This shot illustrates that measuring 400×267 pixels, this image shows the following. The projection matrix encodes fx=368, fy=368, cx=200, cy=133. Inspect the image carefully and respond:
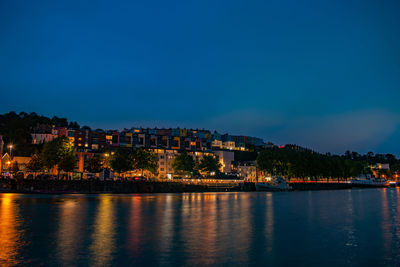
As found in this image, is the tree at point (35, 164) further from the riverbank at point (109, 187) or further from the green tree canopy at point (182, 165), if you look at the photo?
the green tree canopy at point (182, 165)

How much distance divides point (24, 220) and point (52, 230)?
22.0ft

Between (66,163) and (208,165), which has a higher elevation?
(208,165)

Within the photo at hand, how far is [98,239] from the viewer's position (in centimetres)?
2473

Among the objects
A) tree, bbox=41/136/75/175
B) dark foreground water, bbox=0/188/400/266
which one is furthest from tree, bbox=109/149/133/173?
dark foreground water, bbox=0/188/400/266

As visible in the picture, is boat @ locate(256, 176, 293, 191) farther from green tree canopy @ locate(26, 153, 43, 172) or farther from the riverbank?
green tree canopy @ locate(26, 153, 43, 172)

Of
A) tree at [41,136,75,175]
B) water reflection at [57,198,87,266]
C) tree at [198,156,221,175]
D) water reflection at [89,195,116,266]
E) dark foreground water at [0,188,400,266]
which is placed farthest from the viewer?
tree at [198,156,221,175]

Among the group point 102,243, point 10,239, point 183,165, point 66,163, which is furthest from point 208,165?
point 10,239

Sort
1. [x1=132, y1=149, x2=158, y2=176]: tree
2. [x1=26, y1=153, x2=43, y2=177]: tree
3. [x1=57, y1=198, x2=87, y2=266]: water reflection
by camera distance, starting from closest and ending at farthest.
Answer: [x1=57, y1=198, x2=87, y2=266]: water reflection, [x1=26, y1=153, x2=43, y2=177]: tree, [x1=132, y1=149, x2=158, y2=176]: tree

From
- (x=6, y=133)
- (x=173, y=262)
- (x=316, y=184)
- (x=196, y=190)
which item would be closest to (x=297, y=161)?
(x=316, y=184)

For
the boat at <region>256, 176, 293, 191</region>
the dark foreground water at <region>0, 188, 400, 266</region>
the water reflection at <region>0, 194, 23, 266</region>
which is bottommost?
the dark foreground water at <region>0, 188, 400, 266</region>

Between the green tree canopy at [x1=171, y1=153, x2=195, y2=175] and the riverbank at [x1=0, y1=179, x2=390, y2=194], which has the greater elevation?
the green tree canopy at [x1=171, y1=153, x2=195, y2=175]

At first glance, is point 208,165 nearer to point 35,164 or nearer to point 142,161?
point 142,161

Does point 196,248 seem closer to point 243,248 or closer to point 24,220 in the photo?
point 243,248

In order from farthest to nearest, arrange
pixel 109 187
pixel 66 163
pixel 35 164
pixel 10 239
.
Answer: pixel 66 163 < pixel 35 164 < pixel 109 187 < pixel 10 239
